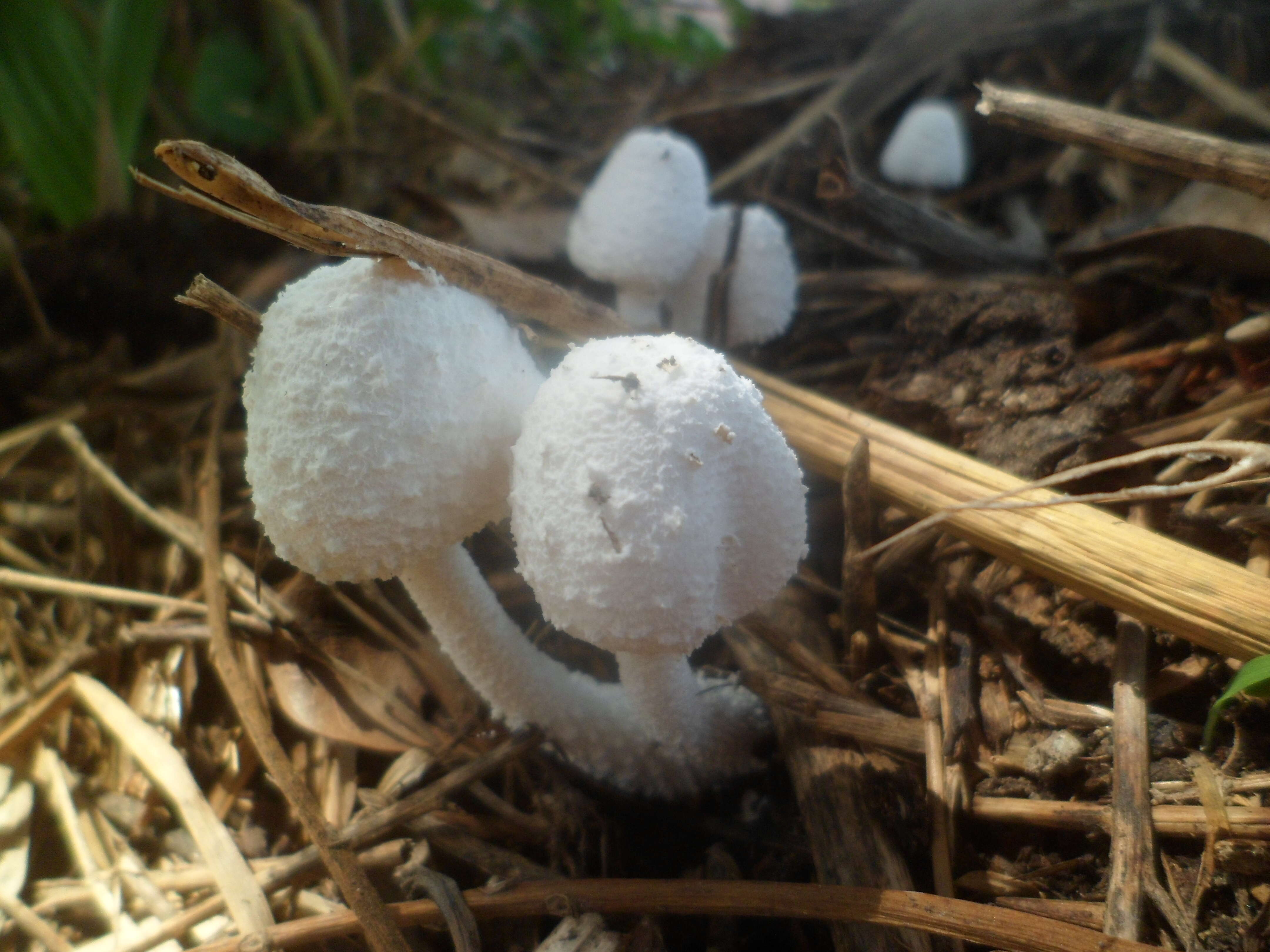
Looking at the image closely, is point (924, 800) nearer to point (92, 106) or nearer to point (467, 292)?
point (467, 292)

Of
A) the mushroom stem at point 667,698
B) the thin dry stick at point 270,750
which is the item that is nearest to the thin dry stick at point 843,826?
the mushroom stem at point 667,698

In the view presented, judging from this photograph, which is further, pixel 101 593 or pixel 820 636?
pixel 101 593

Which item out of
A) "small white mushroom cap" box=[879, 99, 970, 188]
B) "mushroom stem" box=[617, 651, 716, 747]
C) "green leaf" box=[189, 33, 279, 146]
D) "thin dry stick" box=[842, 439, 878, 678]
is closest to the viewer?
"mushroom stem" box=[617, 651, 716, 747]

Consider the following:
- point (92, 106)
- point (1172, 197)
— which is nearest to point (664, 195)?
point (1172, 197)

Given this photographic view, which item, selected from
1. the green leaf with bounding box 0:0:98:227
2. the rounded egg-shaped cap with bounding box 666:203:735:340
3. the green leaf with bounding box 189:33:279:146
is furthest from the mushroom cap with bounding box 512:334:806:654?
the green leaf with bounding box 189:33:279:146

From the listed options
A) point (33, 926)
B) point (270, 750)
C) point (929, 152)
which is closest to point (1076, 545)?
point (270, 750)

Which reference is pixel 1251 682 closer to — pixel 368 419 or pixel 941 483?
pixel 941 483

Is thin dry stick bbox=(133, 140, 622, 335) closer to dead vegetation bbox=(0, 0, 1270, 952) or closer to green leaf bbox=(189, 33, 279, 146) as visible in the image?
dead vegetation bbox=(0, 0, 1270, 952)
